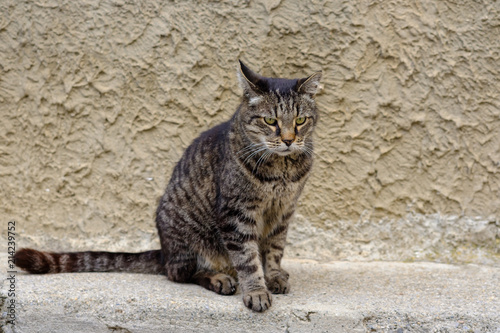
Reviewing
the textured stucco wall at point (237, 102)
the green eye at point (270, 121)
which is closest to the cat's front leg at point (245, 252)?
the green eye at point (270, 121)

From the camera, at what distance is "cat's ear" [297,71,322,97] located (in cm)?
330

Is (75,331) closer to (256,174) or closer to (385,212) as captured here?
(256,174)

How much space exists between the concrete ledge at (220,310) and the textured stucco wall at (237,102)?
1.01 metres

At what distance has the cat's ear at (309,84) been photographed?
330 cm

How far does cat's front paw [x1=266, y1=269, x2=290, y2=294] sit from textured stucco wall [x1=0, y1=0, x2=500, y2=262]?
1.01 m

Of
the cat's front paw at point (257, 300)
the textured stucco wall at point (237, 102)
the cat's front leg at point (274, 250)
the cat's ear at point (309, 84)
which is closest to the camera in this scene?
the cat's front paw at point (257, 300)

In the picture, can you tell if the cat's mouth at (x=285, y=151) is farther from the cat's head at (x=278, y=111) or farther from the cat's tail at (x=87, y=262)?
the cat's tail at (x=87, y=262)

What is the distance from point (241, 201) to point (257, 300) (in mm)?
546

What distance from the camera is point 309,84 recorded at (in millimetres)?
3346

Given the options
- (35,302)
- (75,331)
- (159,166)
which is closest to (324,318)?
(75,331)

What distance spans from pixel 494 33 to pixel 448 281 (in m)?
1.82

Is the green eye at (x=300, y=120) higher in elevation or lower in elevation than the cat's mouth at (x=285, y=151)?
higher

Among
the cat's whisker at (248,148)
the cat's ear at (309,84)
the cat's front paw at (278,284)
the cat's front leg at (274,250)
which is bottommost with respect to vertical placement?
the cat's front paw at (278,284)

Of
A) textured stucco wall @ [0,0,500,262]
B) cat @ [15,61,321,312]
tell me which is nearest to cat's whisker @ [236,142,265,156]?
cat @ [15,61,321,312]
